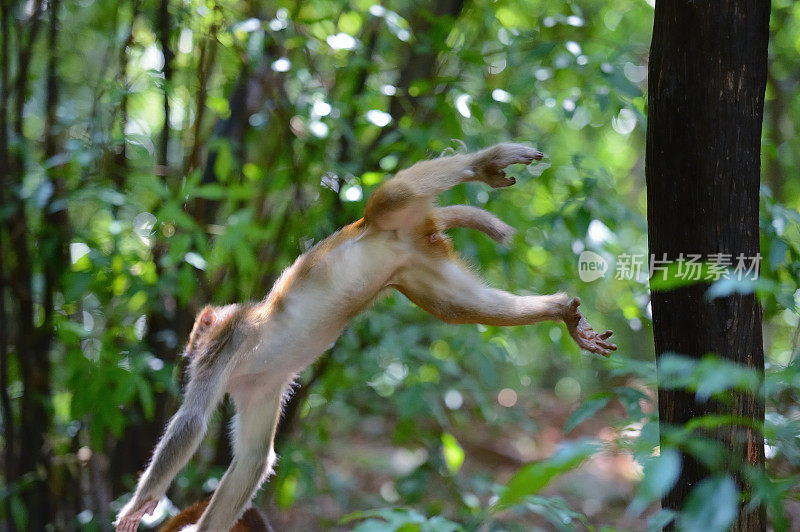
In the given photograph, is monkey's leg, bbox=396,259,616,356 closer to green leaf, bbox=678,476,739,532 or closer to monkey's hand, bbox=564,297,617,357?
monkey's hand, bbox=564,297,617,357

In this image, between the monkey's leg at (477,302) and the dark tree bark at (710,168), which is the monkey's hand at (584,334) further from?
the dark tree bark at (710,168)

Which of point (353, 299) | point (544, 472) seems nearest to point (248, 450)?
point (353, 299)

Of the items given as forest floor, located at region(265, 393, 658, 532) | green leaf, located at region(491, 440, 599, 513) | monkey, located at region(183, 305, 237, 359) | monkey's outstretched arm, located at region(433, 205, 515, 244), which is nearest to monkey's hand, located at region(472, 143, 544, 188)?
monkey's outstretched arm, located at region(433, 205, 515, 244)

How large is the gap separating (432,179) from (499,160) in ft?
0.74

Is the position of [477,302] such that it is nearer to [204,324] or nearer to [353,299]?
[353,299]

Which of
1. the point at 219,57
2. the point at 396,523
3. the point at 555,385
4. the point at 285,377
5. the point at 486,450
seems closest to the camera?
the point at 396,523

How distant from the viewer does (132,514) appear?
8.41 feet

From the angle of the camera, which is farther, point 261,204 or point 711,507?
point 261,204

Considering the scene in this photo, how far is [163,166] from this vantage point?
4.18m

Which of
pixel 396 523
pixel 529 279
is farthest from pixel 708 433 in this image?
pixel 529 279

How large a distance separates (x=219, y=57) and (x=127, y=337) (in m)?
1.84

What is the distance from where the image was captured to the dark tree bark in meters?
1.86

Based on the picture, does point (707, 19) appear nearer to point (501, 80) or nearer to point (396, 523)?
point (396, 523)

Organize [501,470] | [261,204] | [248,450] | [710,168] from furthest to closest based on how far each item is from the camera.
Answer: [501,470], [261,204], [248,450], [710,168]
